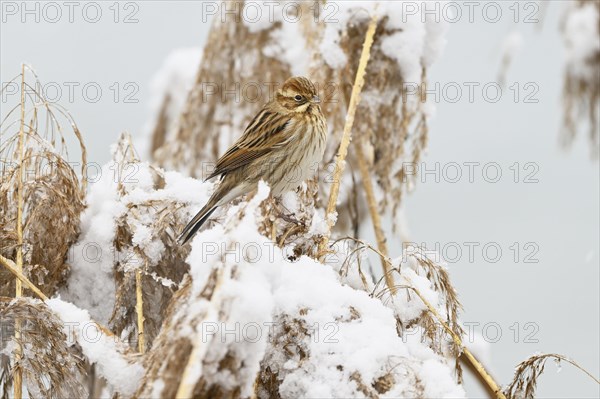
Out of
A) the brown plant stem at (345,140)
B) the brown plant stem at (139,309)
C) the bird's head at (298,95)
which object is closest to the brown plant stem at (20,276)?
the brown plant stem at (139,309)

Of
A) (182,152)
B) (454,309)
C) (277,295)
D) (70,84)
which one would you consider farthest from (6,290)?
(70,84)

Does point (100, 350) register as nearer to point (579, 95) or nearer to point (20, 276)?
point (20, 276)

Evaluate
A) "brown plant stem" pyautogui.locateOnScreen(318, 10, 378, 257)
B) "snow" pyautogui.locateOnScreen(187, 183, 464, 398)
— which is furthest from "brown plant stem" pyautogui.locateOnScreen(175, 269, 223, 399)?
"brown plant stem" pyautogui.locateOnScreen(318, 10, 378, 257)

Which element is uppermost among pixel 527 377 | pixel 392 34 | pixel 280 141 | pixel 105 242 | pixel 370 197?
pixel 392 34

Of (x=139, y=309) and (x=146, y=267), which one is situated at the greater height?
(x=146, y=267)

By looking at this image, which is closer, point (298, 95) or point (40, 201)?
point (40, 201)

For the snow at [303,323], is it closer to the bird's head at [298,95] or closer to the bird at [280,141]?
the bird at [280,141]

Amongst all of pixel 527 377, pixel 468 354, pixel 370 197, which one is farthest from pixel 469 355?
pixel 370 197
